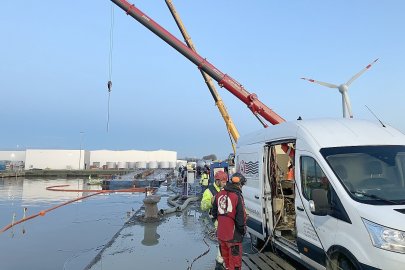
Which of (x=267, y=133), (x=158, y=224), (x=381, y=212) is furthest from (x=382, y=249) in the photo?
(x=158, y=224)

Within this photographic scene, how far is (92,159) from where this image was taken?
98.2 meters

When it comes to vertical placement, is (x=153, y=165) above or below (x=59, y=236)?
above

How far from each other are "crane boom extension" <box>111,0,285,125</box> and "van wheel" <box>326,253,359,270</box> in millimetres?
13038

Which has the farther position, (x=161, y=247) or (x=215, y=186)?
(x=161, y=247)

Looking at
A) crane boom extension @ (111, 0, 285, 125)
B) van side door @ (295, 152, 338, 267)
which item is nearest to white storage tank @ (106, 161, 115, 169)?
crane boom extension @ (111, 0, 285, 125)

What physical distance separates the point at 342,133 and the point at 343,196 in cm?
140

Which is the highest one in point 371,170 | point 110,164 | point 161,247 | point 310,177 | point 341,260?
point 110,164

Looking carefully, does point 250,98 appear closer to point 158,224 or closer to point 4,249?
point 158,224

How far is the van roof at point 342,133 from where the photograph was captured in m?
5.54

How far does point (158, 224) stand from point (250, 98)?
8.61 meters

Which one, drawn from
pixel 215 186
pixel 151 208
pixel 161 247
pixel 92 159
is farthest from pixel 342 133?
pixel 92 159

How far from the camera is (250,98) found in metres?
18.0

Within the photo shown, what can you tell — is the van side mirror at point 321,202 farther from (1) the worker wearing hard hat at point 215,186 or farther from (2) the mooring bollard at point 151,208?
(2) the mooring bollard at point 151,208

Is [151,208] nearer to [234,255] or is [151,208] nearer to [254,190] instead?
[254,190]
